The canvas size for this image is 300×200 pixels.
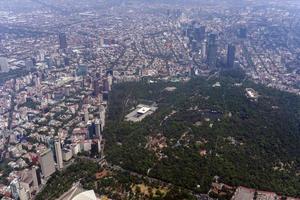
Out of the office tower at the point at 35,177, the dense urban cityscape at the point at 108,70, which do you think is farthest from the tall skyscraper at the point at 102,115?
the office tower at the point at 35,177

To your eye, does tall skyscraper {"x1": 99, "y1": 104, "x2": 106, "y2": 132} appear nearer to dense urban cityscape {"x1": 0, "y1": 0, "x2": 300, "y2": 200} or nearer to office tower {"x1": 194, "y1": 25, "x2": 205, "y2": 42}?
dense urban cityscape {"x1": 0, "y1": 0, "x2": 300, "y2": 200}

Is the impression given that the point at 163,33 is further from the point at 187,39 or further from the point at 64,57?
the point at 64,57

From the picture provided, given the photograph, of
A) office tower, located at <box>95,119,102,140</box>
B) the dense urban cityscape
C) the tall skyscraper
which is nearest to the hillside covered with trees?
the dense urban cityscape

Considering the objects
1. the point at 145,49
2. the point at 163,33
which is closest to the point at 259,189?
the point at 145,49

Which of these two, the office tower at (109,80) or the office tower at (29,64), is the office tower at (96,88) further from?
the office tower at (29,64)

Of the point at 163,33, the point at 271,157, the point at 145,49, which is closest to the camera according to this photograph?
the point at 271,157

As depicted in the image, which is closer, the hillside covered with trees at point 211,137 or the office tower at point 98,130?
the hillside covered with trees at point 211,137
